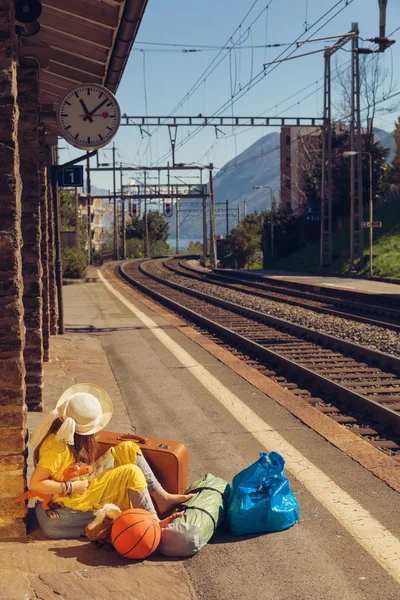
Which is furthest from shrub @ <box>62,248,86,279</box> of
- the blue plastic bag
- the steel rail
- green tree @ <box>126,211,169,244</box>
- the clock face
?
green tree @ <box>126,211,169,244</box>

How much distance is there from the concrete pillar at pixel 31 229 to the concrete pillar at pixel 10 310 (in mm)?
3560

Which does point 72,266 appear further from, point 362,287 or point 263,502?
point 263,502

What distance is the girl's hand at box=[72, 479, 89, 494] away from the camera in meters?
5.11

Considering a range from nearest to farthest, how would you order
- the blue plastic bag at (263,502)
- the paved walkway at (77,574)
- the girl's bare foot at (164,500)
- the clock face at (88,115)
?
the paved walkway at (77,574) < the blue plastic bag at (263,502) < the girl's bare foot at (164,500) < the clock face at (88,115)

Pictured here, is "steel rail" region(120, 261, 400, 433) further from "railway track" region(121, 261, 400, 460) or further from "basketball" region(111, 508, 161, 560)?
"basketball" region(111, 508, 161, 560)

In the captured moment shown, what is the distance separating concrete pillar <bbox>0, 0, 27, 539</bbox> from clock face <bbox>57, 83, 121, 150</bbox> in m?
4.07

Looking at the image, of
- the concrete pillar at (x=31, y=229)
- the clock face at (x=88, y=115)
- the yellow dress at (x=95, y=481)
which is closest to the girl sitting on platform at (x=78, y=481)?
the yellow dress at (x=95, y=481)

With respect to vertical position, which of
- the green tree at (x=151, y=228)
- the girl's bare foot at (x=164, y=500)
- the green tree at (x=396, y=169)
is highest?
the green tree at (x=396, y=169)

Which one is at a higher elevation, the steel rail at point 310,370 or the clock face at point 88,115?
the clock face at point 88,115

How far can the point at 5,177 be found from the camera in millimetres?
4957

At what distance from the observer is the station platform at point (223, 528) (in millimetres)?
4484

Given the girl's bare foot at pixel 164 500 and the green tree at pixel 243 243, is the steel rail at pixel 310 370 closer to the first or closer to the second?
the girl's bare foot at pixel 164 500

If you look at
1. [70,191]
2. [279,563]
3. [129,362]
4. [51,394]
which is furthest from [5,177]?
[70,191]

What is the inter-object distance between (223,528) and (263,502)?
0.36 metres
